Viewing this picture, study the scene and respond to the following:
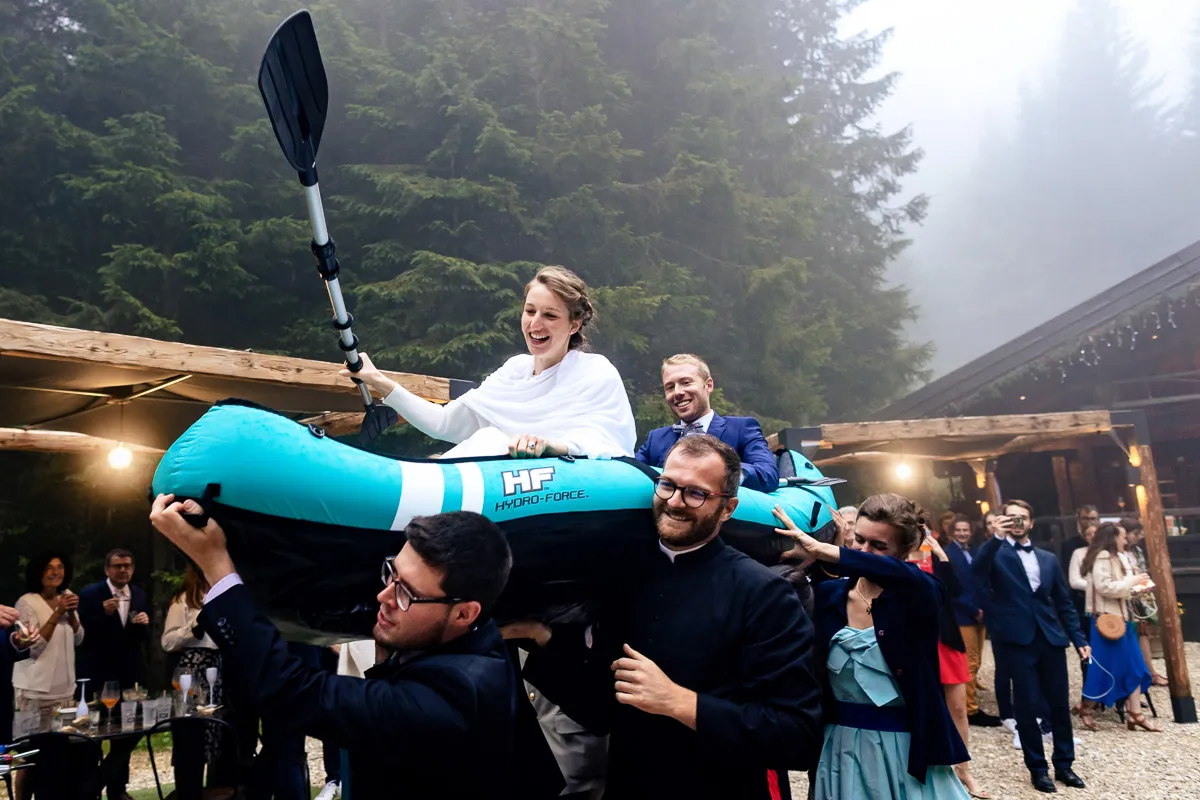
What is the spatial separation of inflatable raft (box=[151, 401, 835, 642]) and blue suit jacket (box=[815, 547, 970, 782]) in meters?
0.84

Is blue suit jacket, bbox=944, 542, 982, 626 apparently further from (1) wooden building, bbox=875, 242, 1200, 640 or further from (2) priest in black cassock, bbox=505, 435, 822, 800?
(2) priest in black cassock, bbox=505, 435, 822, 800

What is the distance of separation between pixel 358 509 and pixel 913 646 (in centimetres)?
182

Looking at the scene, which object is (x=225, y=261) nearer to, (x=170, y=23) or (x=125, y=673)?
(x=170, y=23)

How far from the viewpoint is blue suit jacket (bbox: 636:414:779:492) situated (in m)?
3.21

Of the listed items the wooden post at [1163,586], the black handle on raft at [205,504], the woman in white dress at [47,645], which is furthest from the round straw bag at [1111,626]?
the woman in white dress at [47,645]

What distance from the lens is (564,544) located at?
7.40ft

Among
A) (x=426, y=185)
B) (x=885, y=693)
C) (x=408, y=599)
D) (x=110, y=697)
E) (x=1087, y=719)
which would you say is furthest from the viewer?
(x=426, y=185)

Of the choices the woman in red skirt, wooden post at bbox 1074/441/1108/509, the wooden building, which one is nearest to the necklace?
the woman in red skirt

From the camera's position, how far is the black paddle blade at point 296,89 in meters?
2.42

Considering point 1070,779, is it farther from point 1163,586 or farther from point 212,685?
point 212,685

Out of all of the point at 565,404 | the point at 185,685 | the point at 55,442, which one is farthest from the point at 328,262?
the point at 55,442

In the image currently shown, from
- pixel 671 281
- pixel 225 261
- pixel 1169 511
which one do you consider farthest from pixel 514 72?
pixel 1169 511

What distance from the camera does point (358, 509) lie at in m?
1.97

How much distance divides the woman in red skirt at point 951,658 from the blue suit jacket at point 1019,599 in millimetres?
332
